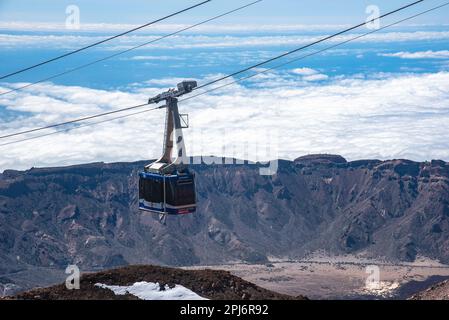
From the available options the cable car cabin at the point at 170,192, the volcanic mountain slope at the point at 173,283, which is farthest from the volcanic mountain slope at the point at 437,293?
the cable car cabin at the point at 170,192

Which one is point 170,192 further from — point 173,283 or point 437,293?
point 437,293

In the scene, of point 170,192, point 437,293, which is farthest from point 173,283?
point 437,293

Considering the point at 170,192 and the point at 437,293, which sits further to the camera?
the point at 437,293

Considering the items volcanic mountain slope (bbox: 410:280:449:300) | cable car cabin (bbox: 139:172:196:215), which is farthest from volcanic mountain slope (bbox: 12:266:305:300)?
volcanic mountain slope (bbox: 410:280:449:300)

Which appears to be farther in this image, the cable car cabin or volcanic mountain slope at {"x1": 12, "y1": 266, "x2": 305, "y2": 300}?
volcanic mountain slope at {"x1": 12, "y1": 266, "x2": 305, "y2": 300}

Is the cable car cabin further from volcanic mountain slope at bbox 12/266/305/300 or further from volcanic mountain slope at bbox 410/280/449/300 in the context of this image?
volcanic mountain slope at bbox 410/280/449/300

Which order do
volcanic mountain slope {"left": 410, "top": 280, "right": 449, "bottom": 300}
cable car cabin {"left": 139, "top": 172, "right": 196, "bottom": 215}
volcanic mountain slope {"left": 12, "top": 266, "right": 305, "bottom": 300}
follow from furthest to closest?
1. volcanic mountain slope {"left": 410, "top": 280, "right": 449, "bottom": 300}
2. volcanic mountain slope {"left": 12, "top": 266, "right": 305, "bottom": 300}
3. cable car cabin {"left": 139, "top": 172, "right": 196, "bottom": 215}

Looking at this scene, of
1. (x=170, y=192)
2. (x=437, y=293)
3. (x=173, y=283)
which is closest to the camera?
(x=170, y=192)
